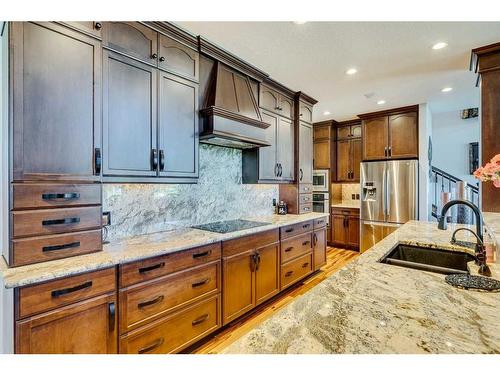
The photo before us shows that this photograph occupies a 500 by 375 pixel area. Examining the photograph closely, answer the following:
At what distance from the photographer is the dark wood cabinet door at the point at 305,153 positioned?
12.8 ft

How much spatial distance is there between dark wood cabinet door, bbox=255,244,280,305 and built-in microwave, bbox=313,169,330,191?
2.95m

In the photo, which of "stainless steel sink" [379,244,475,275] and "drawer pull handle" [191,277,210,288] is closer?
"stainless steel sink" [379,244,475,275]

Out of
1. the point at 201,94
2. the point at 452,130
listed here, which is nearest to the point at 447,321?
the point at 201,94

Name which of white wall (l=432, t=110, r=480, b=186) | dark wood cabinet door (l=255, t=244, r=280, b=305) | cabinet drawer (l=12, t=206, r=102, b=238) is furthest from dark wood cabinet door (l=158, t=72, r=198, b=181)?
white wall (l=432, t=110, r=480, b=186)

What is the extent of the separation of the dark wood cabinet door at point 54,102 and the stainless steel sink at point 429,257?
1967mm

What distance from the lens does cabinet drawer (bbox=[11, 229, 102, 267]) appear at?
1.38 meters

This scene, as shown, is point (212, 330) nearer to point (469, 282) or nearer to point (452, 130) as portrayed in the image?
point (469, 282)

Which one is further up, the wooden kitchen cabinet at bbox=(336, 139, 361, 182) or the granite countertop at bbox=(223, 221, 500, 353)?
the wooden kitchen cabinet at bbox=(336, 139, 361, 182)

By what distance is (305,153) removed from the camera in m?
4.00

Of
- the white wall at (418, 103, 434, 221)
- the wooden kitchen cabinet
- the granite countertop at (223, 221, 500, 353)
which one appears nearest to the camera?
the granite countertop at (223, 221, 500, 353)

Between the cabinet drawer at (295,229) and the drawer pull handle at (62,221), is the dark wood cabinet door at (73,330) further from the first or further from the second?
the cabinet drawer at (295,229)

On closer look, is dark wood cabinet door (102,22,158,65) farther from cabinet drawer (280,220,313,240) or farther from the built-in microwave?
the built-in microwave
